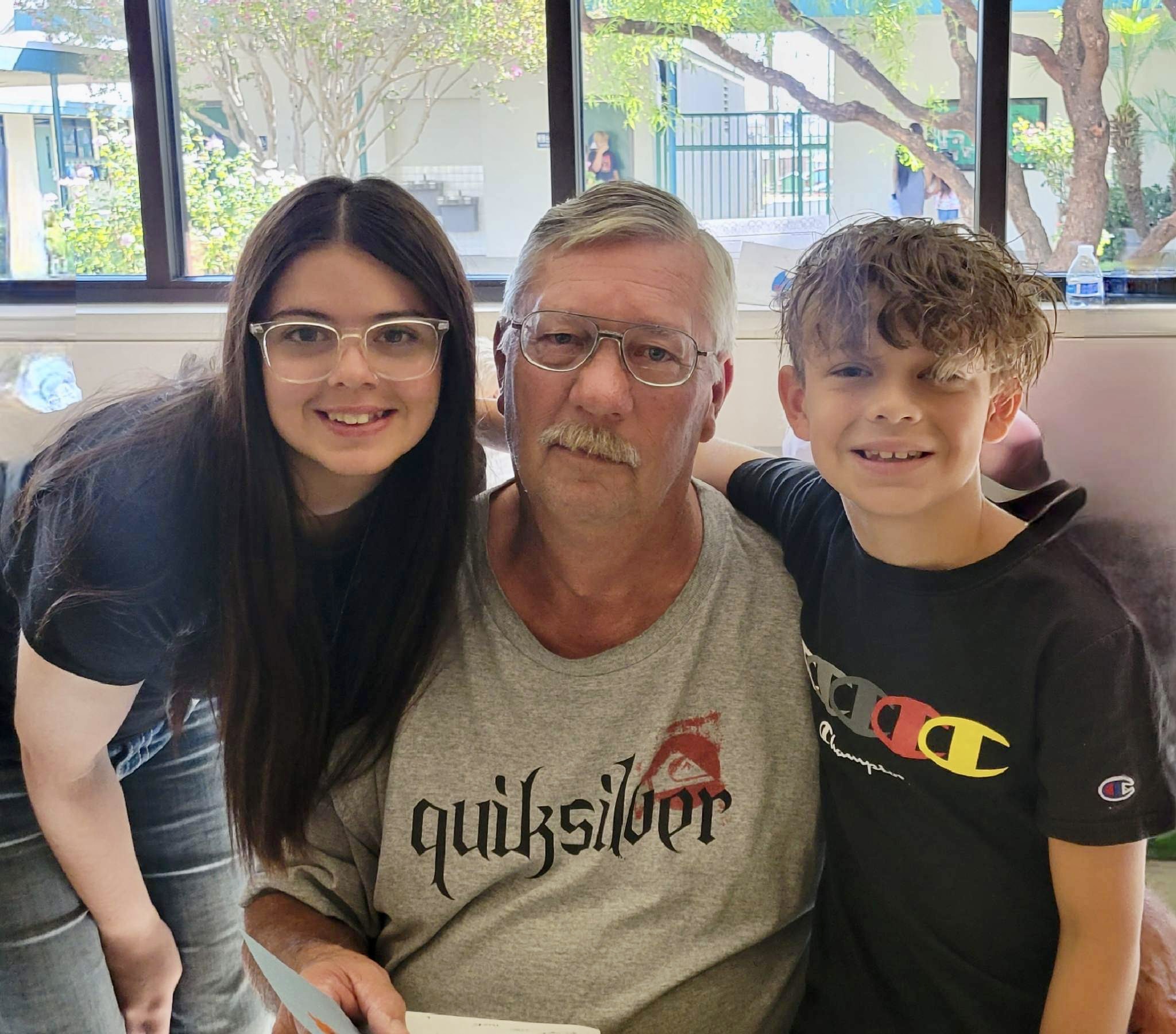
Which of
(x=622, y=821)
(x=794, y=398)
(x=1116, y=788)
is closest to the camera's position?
(x=1116, y=788)

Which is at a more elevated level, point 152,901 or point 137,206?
point 137,206

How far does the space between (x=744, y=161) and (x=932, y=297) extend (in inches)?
14.7

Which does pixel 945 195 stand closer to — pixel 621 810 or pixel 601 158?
pixel 601 158

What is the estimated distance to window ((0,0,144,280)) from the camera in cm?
109

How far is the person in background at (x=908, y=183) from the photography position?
105 cm

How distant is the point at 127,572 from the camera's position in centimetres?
101

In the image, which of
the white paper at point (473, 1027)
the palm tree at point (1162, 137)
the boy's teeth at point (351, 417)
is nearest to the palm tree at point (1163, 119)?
the palm tree at point (1162, 137)

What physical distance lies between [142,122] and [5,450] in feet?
1.17

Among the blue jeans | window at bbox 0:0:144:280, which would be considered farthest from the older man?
window at bbox 0:0:144:280

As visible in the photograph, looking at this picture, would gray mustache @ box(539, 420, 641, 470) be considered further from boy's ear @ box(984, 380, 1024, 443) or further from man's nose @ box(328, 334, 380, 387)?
boy's ear @ box(984, 380, 1024, 443)

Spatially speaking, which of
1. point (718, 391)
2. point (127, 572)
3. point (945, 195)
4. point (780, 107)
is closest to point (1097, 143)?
point (945, 195)

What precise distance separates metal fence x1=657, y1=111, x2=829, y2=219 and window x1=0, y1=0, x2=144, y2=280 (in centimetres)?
54

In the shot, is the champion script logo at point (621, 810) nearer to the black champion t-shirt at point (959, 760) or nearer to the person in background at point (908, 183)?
the black champion t-shirt at point (959, 760)

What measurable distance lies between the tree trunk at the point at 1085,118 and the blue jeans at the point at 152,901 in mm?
974
